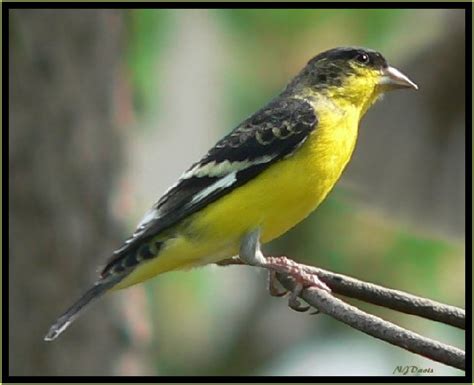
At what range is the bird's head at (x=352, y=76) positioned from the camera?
18.7 ft

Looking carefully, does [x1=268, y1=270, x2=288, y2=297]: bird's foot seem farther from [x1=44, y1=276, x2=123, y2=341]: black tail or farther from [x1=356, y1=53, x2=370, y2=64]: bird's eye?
[x1=356, y1=53, x2=370, y2=64]: bird's eye

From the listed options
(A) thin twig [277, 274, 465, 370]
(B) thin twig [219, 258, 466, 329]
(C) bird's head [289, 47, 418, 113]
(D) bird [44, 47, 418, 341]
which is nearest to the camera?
(A) thin twig [277, 274, 465, 370]

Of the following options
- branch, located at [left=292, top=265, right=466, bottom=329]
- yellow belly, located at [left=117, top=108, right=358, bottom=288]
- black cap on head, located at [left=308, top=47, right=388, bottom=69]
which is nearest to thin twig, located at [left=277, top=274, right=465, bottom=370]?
branch, located at [left=292, top=265, right=466, bottom=329]

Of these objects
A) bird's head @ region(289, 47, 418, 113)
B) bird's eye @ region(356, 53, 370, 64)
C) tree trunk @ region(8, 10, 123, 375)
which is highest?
bird's eye @ region(356, 53, 370, 64)

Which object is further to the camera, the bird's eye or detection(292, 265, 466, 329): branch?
the bird's eye

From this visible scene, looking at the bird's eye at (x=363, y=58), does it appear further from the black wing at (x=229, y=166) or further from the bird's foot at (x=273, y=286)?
the bird's foot at (x=273, y=286)

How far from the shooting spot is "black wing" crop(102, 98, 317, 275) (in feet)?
17.1

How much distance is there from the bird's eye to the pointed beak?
3.8 inches

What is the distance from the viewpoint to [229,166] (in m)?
5.40

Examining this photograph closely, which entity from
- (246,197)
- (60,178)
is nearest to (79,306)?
(246,197)

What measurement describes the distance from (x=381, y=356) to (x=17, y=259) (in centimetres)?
284

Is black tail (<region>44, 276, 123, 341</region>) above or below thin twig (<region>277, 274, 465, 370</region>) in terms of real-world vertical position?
below

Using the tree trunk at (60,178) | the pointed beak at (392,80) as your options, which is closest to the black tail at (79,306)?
the pointed beak at (392,80)

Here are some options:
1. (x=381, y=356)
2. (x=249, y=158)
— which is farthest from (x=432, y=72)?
(x=249, y=158)
